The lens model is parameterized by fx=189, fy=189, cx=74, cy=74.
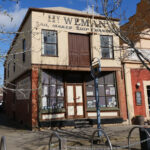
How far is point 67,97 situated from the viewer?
13.1 meters

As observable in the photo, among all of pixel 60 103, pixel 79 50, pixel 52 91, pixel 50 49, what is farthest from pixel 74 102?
pixel 50 49

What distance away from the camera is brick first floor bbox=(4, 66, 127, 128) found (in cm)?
1204

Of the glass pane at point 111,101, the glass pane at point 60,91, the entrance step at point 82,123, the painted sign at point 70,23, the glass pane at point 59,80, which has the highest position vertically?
the painted sign at point 70,23

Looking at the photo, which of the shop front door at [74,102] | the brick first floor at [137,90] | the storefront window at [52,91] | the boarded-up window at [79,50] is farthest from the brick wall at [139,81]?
the storefront window at [52,91]

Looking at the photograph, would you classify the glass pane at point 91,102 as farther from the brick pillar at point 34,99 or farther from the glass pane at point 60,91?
the brick pillar at point 34,99

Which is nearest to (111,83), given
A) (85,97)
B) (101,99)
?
(101,99)

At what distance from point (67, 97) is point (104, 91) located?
2.82m

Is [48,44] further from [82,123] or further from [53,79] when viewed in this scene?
[82,123]

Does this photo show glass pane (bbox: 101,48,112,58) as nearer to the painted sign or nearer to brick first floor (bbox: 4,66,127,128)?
brick first floor (bbox: 4,66,127,128)

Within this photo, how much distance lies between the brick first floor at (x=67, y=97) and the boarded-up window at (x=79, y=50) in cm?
76

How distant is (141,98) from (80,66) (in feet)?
17.5

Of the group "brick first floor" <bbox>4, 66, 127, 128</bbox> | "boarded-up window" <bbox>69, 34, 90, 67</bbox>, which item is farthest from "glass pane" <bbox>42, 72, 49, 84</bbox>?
"boarded-up window" <bbox>69, 34, 90, 67</bbox>

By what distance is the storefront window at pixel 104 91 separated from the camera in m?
13.6

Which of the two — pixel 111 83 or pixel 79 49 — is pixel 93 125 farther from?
pixel 79 49
